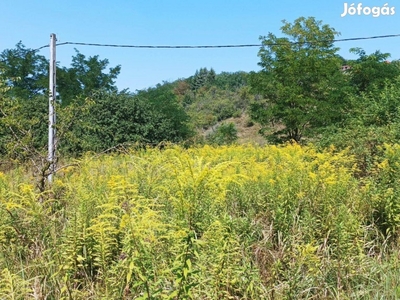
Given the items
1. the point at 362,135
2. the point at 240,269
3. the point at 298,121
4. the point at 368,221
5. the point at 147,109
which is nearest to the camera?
the point at 240,269

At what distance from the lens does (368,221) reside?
3.02m

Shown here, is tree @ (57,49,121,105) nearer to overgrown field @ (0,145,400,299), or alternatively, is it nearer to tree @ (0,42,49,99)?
tree @ (0,42,49,99)

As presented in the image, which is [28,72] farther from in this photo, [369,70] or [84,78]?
[369,70]

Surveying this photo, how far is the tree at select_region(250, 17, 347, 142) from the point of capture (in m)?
14.5

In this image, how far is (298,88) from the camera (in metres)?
14.8

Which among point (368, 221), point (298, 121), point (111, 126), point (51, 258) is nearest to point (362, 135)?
point (368, 221)

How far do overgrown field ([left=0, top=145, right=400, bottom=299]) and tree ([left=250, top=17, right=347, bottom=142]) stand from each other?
466 inches

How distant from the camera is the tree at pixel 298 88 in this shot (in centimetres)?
1448

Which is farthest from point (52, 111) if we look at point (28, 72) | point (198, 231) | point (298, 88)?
point (28, 72)

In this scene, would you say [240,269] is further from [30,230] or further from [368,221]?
[368,221]

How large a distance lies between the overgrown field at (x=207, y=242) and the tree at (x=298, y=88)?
38.9 ft

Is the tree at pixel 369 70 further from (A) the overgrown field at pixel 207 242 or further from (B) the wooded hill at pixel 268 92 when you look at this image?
(A) the overgrown field at pixel 207 242

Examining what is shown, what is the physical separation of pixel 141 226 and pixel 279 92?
14223 millimetres

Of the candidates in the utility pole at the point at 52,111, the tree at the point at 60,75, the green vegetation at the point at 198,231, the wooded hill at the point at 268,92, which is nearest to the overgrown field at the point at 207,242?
the green vegetation at the point at 198,231
